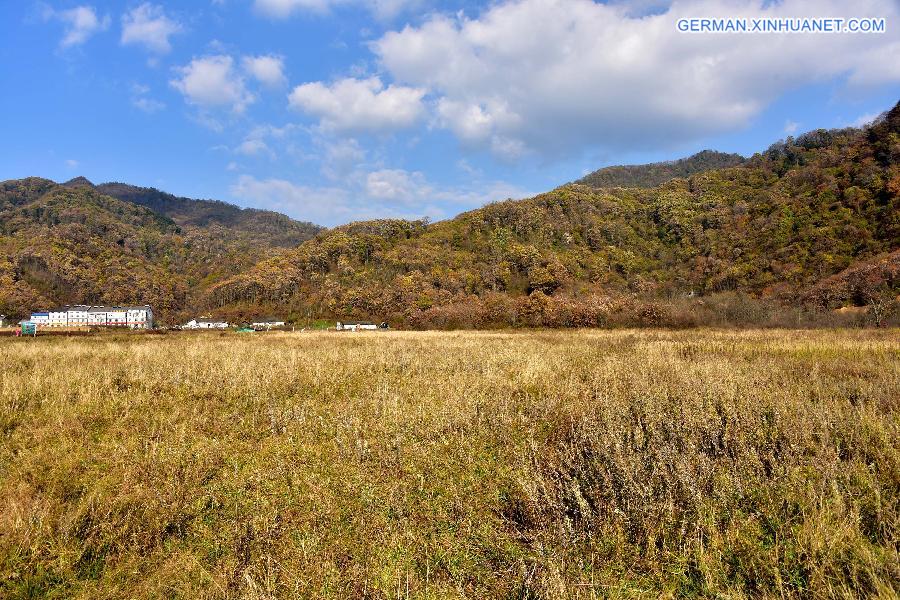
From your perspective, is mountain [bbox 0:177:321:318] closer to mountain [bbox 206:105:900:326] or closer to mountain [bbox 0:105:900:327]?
mountain [bbox 0:105:900:327]

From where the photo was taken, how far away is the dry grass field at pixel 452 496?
3.23m

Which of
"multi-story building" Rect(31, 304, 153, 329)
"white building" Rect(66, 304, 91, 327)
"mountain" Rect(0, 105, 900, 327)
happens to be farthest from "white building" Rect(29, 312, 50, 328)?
"mountain" Rect(0, 105, 900, 327)

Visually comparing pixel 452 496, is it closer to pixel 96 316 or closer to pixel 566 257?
pixel 566 257

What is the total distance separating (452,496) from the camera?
456 centimetres

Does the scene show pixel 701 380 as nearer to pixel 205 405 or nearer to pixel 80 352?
pixel 205 405

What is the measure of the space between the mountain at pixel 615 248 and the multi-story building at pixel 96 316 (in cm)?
2086

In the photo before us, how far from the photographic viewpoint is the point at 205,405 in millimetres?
8531

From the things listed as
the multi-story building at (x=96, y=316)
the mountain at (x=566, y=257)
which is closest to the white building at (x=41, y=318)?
the multi-story building at (x=96, y=316)

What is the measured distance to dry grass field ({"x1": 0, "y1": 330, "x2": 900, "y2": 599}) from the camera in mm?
3227

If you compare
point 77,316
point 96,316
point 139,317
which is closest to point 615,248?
point 139,317

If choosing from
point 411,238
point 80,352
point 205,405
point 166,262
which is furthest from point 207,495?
point 166,262

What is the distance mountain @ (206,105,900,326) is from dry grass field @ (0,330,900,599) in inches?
1804

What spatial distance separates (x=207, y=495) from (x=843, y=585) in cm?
545

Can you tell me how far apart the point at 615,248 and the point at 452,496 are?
4687 inches
